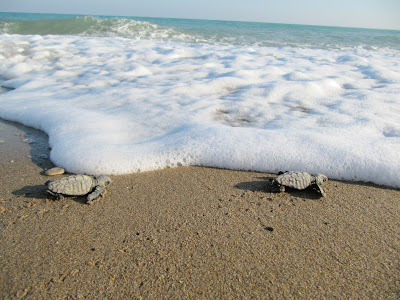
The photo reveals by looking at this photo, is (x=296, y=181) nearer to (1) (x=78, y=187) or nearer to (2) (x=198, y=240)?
(2) (x=198, y=240)

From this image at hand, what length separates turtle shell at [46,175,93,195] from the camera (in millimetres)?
1729

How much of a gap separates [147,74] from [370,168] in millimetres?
4134

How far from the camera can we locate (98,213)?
167cm

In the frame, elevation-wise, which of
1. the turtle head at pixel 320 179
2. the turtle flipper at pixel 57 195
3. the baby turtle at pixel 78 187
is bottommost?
the turtle flipper at pixel 57 195

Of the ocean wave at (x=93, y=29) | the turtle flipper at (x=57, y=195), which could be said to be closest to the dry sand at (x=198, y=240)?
the turtle flipper at (x=57, y=195)

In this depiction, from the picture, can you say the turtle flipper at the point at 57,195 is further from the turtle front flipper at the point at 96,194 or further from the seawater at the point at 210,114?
the seawater at the point at 210,114

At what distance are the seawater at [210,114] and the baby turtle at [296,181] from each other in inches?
11.4

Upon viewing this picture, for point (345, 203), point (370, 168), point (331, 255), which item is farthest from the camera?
point (370, 168)

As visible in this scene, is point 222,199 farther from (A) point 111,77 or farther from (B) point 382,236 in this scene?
(A) point 111,77

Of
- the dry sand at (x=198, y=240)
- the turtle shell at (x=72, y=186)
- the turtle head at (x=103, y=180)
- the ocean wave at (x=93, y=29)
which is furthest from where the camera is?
the ocean wave at (x=93, y=29)

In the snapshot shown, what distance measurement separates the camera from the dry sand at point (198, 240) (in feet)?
3.91

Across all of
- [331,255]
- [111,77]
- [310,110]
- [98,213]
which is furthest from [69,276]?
[111,77]

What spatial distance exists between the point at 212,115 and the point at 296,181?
148 cm

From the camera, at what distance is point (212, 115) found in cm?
308
